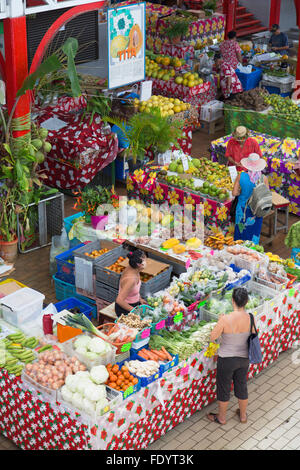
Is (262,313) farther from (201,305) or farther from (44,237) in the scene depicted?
(44,237)

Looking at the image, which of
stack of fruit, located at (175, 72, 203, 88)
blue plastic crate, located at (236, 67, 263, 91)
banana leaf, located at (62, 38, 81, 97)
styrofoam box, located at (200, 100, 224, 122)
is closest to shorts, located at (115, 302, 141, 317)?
banana leaf, located at (62, 38, 81, 97)

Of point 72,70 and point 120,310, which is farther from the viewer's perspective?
point 72,70

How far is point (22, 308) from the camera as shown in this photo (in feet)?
23.5

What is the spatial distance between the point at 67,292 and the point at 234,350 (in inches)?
119

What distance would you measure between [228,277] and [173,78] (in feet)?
24.5

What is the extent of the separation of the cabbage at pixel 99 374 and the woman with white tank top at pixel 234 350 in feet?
3.64

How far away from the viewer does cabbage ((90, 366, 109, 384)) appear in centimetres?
602

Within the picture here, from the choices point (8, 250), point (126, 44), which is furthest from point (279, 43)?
point (8, 250)

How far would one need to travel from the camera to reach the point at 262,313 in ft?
24.0

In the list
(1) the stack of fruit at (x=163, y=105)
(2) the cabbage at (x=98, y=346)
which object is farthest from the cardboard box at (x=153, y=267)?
(1) the stack of fruit at (x=163, y=105)

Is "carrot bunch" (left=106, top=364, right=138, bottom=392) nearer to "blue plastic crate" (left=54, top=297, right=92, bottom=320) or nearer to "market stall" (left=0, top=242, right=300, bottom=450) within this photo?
"market stall" (left=0, top=242, right=300, bottom=450)

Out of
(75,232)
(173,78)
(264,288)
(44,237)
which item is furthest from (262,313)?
(173,78)

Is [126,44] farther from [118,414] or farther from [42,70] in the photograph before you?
[118,414]

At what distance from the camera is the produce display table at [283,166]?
11258 millimetres
